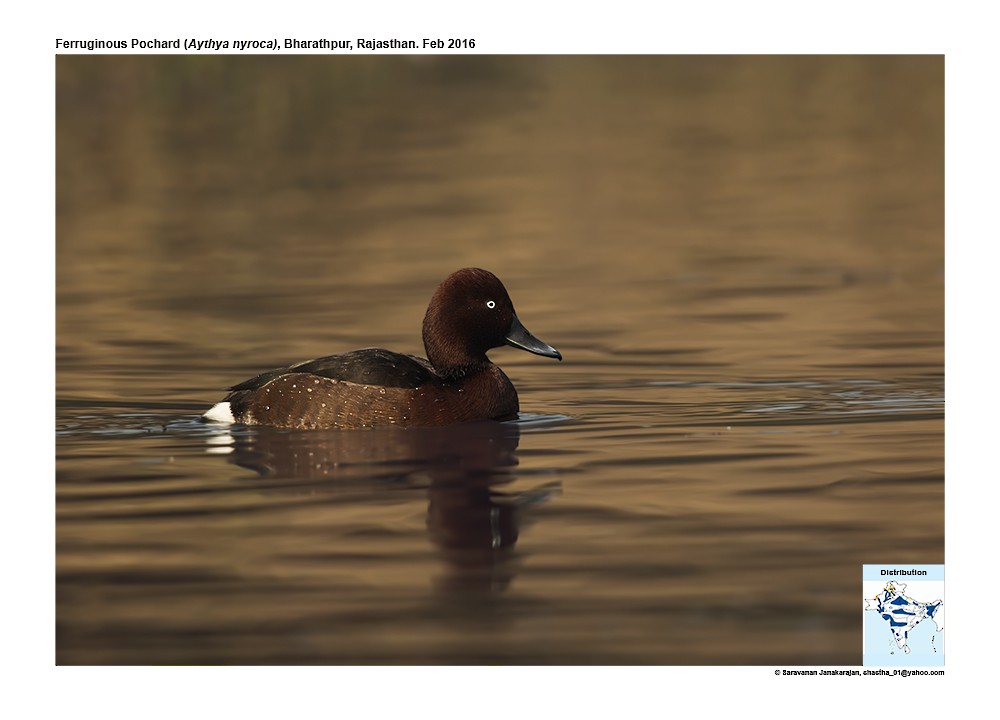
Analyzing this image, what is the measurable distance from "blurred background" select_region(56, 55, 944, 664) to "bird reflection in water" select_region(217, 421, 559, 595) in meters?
0.03

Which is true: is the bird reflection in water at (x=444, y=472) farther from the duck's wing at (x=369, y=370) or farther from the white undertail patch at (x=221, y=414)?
the duck's wing at (x=369, y=370)

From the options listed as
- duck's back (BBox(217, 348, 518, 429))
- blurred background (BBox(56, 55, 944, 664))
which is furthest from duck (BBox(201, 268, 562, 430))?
blurred background (BBox(56, 55, 944, 664))

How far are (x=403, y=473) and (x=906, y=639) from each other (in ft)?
9.10

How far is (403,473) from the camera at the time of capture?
348 inches


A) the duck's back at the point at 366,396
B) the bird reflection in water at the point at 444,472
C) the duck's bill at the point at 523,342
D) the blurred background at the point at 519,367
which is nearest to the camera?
the blurred background at the point at 519,367

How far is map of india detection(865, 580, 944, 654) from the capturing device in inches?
275

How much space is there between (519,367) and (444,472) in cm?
356

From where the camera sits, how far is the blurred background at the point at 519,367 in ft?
22.5

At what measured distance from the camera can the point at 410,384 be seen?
10.1 meters

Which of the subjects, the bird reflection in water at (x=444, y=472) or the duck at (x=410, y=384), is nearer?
the bird reflection in water at (x=444, y=472)

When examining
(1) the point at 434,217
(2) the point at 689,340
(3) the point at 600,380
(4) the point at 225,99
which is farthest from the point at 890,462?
(4) the point at 225,99

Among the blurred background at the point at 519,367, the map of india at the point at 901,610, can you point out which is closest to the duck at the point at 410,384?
the blurred background at the point at 519,367

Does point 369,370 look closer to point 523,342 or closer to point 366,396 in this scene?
point 366,396

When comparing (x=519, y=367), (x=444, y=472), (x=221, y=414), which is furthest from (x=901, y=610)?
(x=519, y=367)
